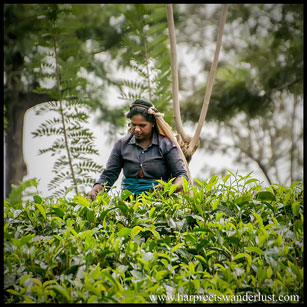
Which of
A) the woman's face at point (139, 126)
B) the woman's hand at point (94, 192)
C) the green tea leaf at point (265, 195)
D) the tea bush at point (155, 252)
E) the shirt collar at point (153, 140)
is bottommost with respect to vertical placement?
the tea bush at point (155, 252)

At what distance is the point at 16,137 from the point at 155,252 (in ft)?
24.1

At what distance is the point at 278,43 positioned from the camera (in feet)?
21.2

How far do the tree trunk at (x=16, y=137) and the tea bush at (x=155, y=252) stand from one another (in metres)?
6.04

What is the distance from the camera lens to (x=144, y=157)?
3.81m

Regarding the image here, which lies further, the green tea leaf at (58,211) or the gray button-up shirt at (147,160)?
the gray button-up shirt at (147,160)

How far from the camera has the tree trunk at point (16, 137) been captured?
814 cm

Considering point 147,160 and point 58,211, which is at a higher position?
point 147,160

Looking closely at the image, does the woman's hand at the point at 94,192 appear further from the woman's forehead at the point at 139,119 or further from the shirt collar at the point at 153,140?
the woman's forehead at the point at 139,119

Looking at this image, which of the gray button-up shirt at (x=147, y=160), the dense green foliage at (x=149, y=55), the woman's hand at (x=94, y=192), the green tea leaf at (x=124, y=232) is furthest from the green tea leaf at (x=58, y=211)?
the dense green foliage at (x=149, y=55)

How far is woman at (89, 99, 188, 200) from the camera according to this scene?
148 inches

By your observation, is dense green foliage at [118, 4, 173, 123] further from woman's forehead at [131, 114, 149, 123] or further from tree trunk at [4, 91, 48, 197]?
tree trunk at [4, 91, 48, 197]

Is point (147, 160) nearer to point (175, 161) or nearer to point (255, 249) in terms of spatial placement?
point (175, 161)

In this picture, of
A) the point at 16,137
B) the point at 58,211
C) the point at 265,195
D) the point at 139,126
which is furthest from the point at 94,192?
the point at 16,137

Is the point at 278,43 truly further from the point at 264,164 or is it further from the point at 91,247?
the point at 91,247
